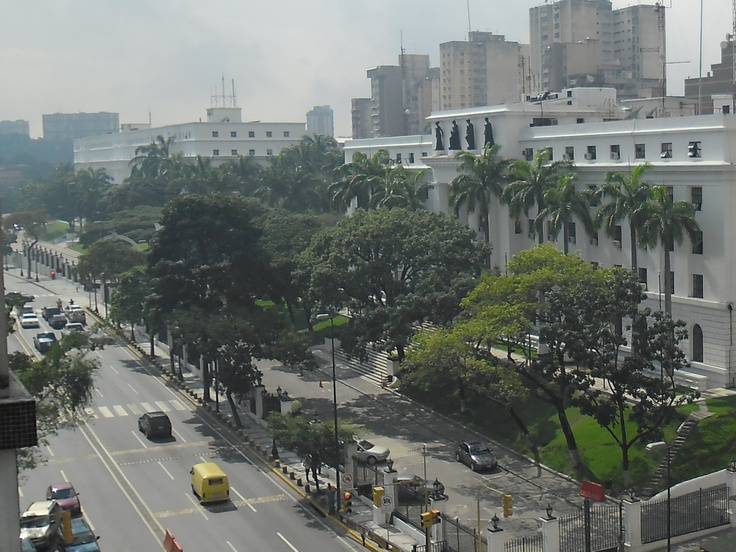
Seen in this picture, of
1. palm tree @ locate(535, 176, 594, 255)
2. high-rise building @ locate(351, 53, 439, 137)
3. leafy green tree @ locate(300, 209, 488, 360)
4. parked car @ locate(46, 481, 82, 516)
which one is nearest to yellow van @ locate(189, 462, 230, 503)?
parked car @ locate(46, 481, 82, 516)

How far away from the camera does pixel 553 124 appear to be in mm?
76562

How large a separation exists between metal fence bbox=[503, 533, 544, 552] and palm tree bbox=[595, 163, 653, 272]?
868 inches

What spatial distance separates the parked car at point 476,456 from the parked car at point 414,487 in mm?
4467

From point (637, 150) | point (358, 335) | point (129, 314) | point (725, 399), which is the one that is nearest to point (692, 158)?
point (637, 150)

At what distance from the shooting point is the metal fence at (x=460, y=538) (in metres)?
36.8

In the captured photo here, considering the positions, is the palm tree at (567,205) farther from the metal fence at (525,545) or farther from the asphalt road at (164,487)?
the metal fence at (525,545)

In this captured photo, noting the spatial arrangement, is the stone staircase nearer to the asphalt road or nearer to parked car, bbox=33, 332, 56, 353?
the asphalt road

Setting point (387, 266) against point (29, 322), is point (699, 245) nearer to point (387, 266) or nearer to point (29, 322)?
point (387, 266)

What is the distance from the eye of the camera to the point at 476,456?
4872 cm

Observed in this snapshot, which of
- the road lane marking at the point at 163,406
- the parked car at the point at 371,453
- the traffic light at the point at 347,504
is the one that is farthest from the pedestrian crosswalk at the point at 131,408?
the traffic light at the point at 347,504

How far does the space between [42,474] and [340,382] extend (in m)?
22.6

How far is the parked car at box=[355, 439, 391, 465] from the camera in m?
48.6

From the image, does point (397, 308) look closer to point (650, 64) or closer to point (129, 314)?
point (129, 314)

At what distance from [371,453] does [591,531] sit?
13.5 metres
